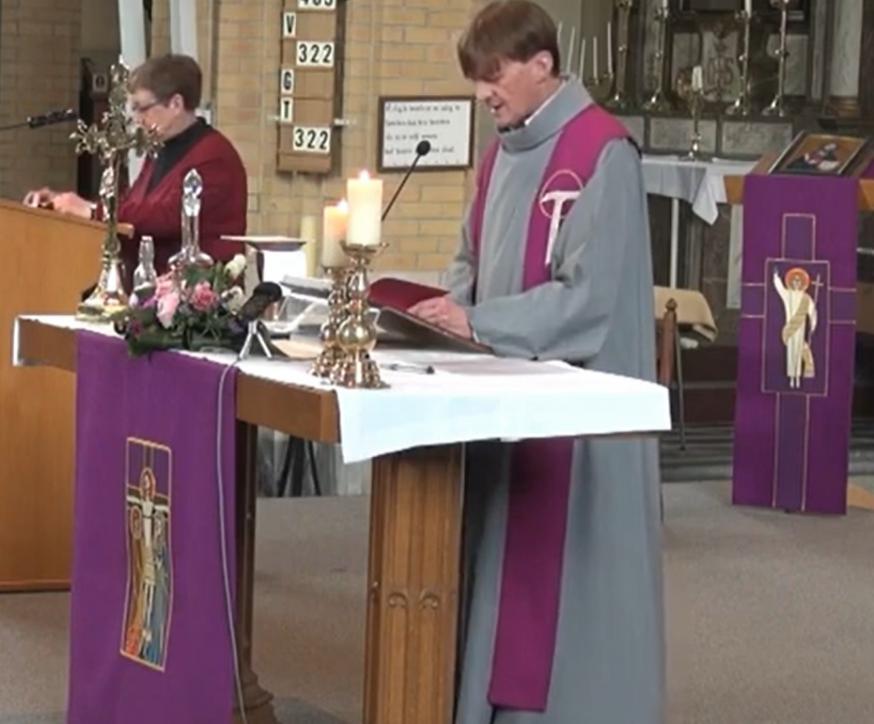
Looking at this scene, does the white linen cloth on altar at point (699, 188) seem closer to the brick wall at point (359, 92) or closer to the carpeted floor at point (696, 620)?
the brick wall at point (359, 92)

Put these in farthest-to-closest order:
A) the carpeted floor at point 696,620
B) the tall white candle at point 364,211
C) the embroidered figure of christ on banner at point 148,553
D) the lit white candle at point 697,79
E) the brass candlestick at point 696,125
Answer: the lit white candle at point 697,79, the brass candlestick at point 696,125, the carpeted floor at point 696,620, the embroidered figure of christ on banner at point 148,553, the tall white candle at point 364,211

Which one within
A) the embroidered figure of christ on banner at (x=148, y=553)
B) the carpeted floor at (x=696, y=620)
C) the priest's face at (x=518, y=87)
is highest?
the priest's face at (x=518, y=87)

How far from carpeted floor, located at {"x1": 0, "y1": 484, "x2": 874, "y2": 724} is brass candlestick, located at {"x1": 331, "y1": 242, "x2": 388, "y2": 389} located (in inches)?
76.2

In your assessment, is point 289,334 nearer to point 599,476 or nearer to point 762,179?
point 599,476

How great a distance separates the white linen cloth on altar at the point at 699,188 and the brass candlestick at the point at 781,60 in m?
0.53

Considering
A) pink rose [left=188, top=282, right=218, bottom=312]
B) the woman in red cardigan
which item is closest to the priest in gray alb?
pink rose [left=188, top=282, right=218, bottom=312]

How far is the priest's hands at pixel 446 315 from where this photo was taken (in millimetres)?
5328

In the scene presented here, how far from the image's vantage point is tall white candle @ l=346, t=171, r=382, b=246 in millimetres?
4887

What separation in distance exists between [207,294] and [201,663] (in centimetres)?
80

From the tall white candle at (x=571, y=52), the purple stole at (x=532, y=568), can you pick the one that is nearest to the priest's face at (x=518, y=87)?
Answer: the purple stole at (x=532, y=568)

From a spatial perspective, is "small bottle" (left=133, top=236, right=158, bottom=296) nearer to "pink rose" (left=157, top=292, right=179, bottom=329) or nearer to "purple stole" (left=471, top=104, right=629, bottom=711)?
"pink rose" (left=157, top=292, right=179, bottom=329)

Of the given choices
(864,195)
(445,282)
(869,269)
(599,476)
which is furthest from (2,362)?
(869,269)

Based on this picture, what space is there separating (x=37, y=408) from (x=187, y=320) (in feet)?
8.75

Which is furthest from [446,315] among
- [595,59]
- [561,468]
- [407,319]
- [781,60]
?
[595,59]
